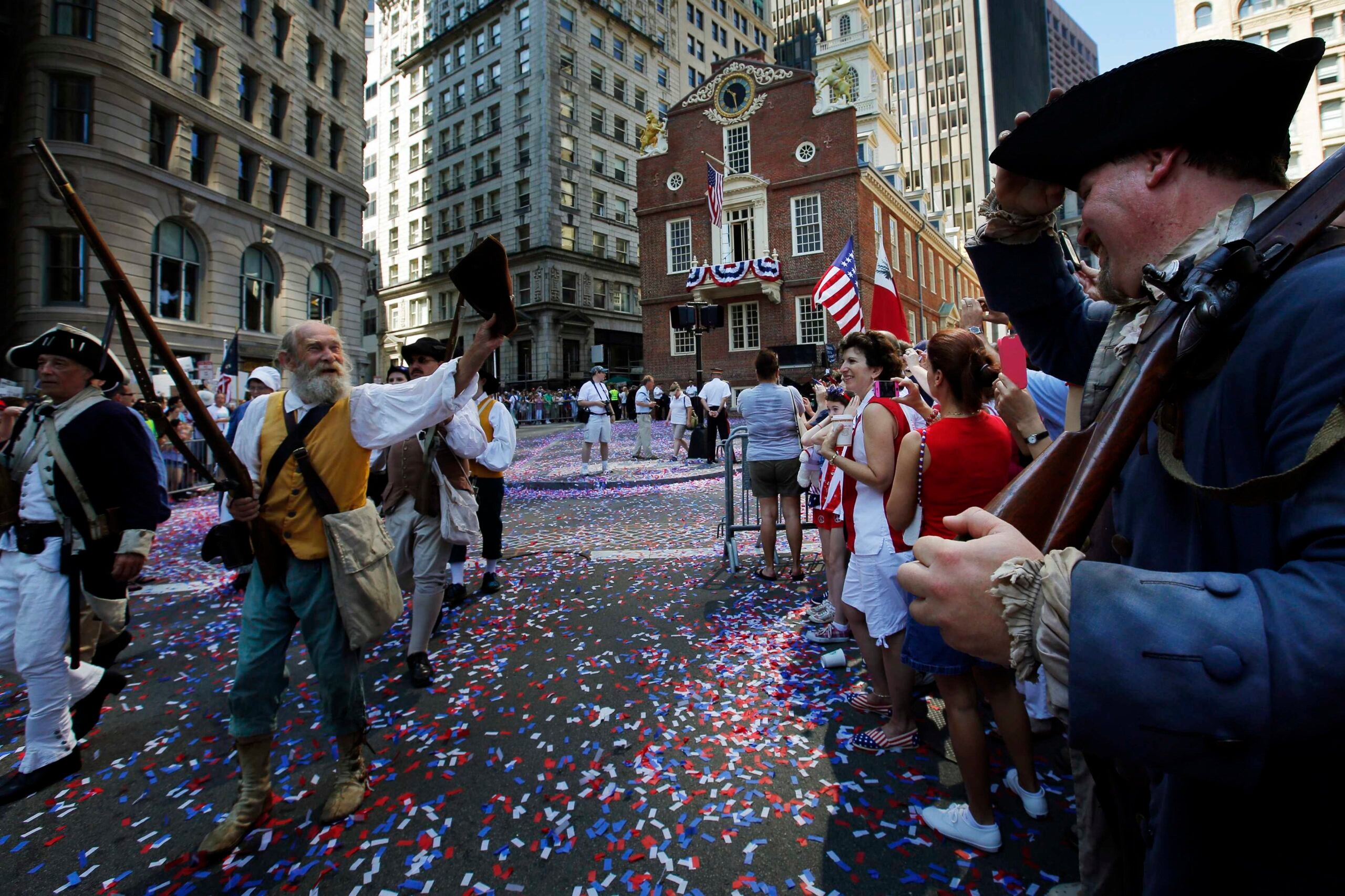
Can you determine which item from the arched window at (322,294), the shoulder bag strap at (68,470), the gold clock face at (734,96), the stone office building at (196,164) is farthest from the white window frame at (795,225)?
the shoulder bag strap at (68,470)

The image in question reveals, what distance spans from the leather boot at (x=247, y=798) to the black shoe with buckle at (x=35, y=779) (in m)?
1.15

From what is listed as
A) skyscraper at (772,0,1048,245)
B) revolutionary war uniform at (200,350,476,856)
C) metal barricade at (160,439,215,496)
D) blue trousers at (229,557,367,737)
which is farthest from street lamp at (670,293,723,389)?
skyscraper at (772,0,1048,245)

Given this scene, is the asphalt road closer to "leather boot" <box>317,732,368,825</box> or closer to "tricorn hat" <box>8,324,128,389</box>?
"leather boot" <box>317,732,368,825</box>

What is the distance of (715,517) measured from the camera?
971 cm

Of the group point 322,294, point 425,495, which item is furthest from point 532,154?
point 425,495

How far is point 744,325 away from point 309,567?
29395mm

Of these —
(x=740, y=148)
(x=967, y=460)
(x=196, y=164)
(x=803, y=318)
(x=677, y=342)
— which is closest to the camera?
(x=967, y=460)

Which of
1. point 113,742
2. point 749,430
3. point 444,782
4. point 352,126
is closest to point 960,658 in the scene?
point 444,782

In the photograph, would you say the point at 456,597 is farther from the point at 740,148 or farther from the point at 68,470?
the point at 740,148

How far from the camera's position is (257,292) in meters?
26.8

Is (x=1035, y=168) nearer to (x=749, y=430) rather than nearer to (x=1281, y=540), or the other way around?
(x=1281, y=540)

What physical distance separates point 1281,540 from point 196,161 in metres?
32.8

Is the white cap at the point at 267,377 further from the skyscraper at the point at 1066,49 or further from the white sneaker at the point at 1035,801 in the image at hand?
the skyscraper at the point at 1066,49

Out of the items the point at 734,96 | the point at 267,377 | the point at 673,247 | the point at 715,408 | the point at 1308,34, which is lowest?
the point at 267,377
